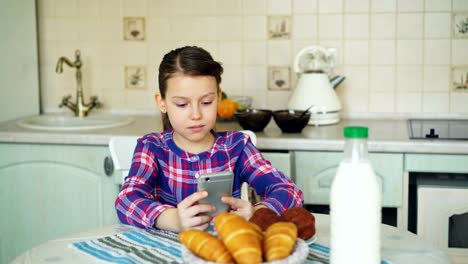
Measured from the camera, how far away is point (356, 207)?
3.34ft

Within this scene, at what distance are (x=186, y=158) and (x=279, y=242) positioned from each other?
63cm

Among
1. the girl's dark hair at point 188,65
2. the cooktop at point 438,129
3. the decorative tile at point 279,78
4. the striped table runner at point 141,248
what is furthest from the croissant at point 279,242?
the decorative tile at point 279,78

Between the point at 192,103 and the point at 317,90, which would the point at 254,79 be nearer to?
the point at 317,90

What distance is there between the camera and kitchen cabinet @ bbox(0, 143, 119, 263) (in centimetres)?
235

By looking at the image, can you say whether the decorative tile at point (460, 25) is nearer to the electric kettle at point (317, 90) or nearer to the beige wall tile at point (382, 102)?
the beige wall tile at point (382, 102)

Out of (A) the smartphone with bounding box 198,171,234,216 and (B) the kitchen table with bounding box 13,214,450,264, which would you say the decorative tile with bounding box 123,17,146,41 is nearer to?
(B) the kitchen table with bounding box 13,214,450,264

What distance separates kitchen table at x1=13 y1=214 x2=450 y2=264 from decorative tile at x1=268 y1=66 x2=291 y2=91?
4.34ft

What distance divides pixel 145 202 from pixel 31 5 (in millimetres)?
1607

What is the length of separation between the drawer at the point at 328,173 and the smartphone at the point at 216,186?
964mm

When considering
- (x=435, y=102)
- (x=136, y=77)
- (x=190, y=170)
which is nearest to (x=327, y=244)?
(x=190, y=170)

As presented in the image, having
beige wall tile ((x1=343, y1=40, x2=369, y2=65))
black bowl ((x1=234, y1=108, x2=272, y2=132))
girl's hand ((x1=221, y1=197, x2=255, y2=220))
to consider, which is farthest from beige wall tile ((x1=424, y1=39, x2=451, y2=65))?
Answer: girl's hand ((x1=221, y1=197, x2=255, y2=220))

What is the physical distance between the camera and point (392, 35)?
2600mm

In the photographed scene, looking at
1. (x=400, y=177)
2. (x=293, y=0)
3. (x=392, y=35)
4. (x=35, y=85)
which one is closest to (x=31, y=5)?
(x=35, y=85)

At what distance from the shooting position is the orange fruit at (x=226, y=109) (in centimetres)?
245
